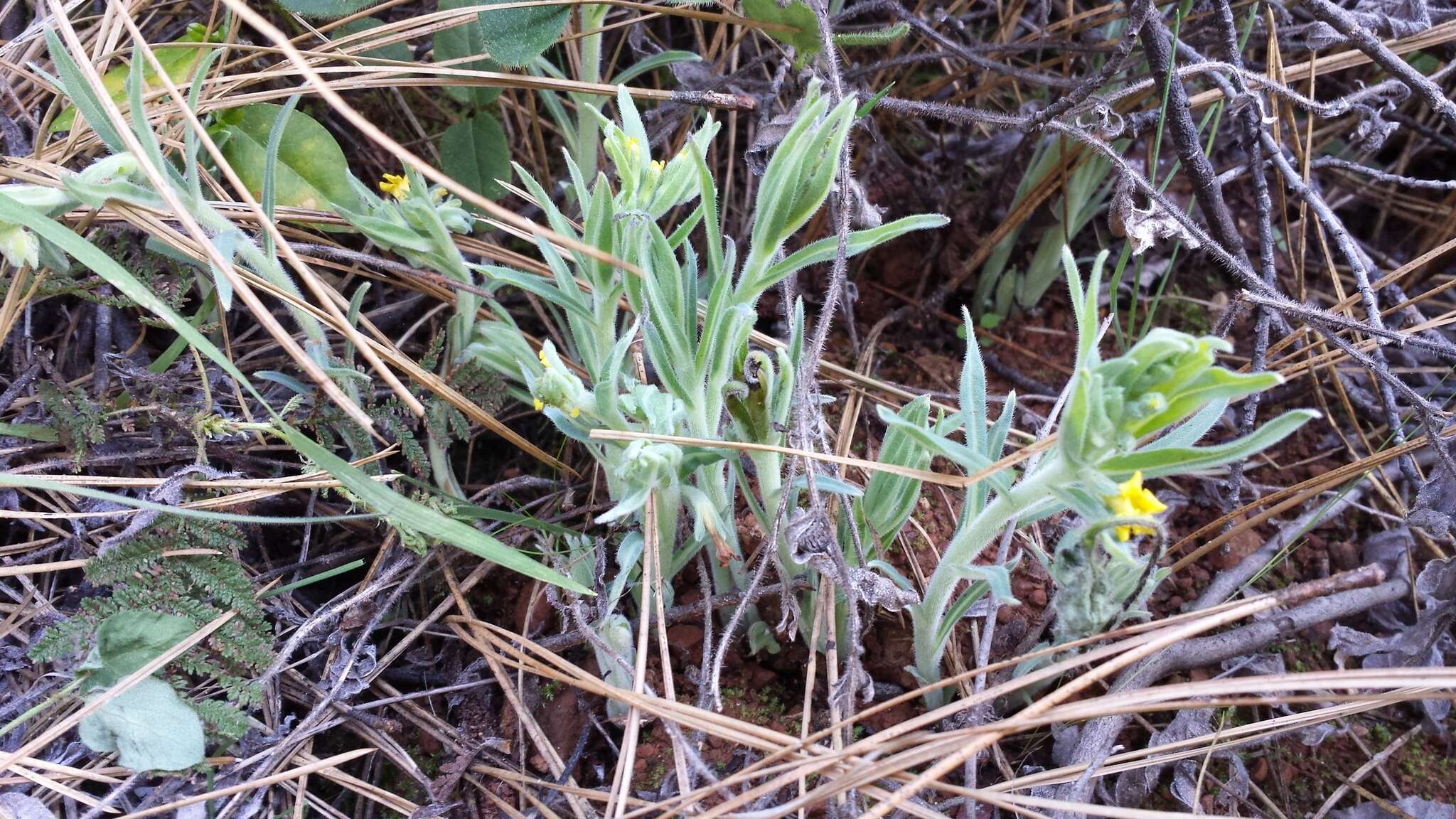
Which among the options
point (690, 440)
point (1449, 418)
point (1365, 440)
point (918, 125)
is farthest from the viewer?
point (918, 125)

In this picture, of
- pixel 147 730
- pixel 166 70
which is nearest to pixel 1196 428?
pixel 147 730

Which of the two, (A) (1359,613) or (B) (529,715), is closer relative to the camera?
(B) (529,715)

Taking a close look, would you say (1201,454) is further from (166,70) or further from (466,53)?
(166,70)

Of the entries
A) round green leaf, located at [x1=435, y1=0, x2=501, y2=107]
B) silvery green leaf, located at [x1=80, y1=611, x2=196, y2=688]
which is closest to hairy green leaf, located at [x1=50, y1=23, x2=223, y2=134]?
round green leaf, located at [x1=435, y1=0, x2=501, y2=107]

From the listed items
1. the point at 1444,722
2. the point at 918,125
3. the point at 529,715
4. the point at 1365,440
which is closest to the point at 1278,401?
the point at 1365,440

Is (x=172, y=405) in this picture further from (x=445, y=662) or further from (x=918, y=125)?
(x=918, y=125)

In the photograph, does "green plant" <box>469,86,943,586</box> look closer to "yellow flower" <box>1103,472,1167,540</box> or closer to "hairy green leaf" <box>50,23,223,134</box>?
"yellow flower" <box>1103,472,1167,540</box>
